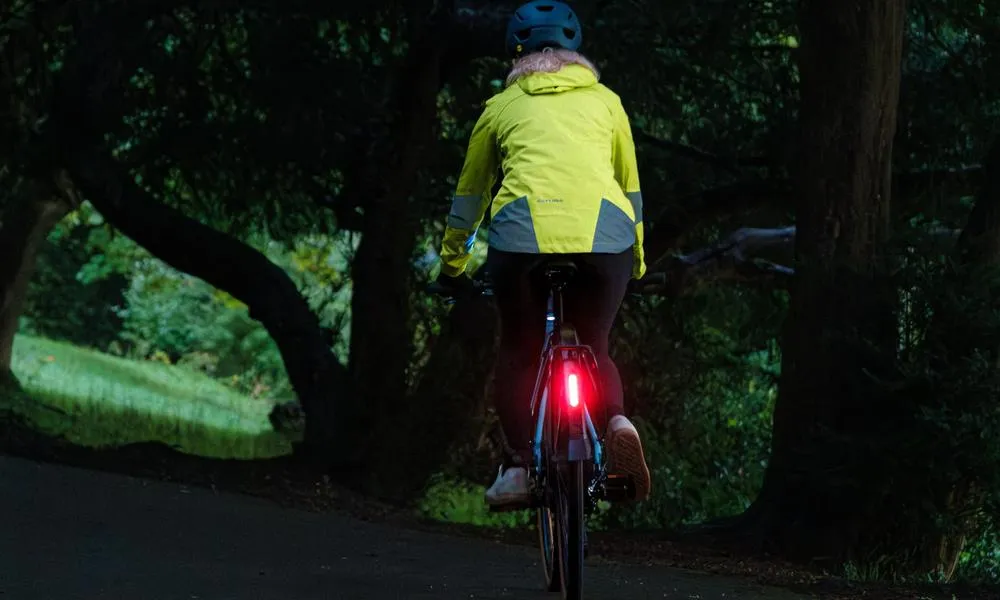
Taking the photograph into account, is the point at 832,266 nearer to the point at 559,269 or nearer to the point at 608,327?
the point at 608,327

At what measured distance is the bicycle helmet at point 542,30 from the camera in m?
6.78

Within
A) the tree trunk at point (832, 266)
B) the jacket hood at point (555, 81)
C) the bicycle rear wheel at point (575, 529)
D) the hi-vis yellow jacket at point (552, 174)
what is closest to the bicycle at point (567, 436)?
the bicycle rear wheel at point (575, 529)

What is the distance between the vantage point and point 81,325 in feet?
130

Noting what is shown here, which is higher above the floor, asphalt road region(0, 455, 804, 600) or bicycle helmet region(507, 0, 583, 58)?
bicycle helmet region(507, 0, 583, 58)

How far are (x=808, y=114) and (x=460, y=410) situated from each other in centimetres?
393

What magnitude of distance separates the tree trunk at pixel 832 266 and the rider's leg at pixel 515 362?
326 cm

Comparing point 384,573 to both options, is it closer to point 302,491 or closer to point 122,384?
point 302,491

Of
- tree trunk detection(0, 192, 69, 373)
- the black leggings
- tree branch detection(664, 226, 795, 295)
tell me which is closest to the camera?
the black leggings

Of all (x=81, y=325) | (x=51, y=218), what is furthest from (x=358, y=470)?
(x=81, y=325)

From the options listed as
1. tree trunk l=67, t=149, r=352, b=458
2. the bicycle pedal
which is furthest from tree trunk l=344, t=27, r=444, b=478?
the bicycle pedal

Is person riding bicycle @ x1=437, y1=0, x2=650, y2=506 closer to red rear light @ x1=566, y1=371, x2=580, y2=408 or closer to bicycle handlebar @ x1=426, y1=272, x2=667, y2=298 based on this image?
bicycle handlebar @ x1=426, y1=272, x2=667, y2=298

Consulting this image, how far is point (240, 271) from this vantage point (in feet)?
44.5

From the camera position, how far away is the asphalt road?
7129mm

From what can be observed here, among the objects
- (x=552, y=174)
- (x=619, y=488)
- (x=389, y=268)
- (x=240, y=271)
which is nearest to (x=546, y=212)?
(x=552, y=174)
